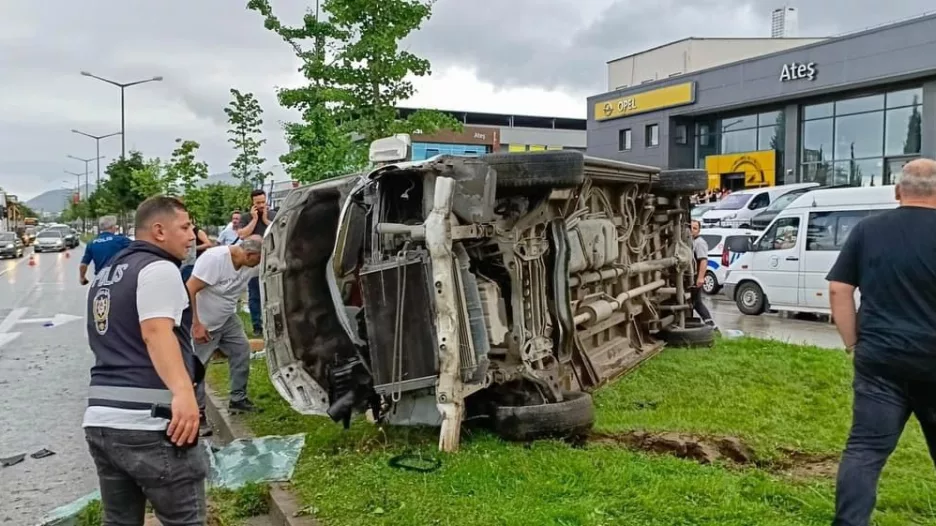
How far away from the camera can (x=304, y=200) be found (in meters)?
5.60

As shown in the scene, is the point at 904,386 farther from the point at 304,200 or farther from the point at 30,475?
the point at 30,475

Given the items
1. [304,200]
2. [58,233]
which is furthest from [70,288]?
[58,233]

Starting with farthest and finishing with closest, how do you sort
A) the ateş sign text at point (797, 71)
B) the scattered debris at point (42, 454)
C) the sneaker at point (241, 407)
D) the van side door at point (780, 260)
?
the ateş sign text at point (797, 71), the van side door at point (780, 260), the sneaker at point (241, 407), the scattered debris at point (42, 454)

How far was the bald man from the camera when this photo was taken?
3.54 m

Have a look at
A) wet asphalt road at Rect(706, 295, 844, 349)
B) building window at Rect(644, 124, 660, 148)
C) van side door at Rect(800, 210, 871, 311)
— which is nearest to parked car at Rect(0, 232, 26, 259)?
building window at Rect(644, 124, 660, 148)

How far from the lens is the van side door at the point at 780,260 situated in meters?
13.4

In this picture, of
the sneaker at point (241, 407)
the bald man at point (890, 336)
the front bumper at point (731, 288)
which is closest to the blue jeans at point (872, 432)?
the bald man at point (890, 336)

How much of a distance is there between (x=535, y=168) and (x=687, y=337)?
4656 millimetres

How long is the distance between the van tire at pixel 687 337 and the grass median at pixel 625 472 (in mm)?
2272

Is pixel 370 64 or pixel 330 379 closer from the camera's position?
pixel 330 379

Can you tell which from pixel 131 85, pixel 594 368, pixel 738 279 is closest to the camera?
pixel 594 368

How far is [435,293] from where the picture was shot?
4801mm

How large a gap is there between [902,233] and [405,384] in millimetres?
2796

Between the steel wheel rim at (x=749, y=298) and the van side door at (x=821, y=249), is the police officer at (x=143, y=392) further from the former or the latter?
the steel wheel rim at (x=749, y=298)
